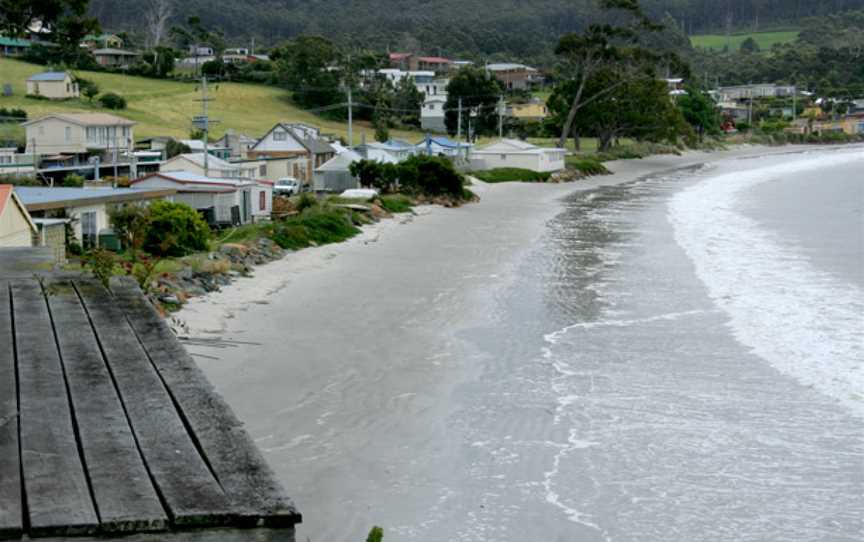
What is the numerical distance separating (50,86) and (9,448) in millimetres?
73935

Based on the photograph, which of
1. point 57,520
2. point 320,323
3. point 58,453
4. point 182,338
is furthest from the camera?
point 320,323

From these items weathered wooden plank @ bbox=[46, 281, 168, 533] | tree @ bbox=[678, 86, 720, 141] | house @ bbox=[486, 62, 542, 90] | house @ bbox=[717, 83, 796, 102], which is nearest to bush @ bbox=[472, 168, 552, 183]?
tree @ bbox=[678, 86, 720, 141]

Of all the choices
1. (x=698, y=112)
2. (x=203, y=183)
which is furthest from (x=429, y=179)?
(x=698, y=112)

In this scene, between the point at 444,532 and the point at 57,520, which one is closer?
the point at 57,520

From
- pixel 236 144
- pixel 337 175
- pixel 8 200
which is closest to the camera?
pixel 8 200

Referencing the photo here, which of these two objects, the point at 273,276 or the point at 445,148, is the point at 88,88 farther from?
the point at 273,276

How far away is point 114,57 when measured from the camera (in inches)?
3922

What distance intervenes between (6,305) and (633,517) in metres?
5.22

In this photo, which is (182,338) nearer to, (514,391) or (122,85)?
(514,391)

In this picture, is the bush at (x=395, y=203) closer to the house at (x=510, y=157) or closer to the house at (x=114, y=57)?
the house at (x=510, y=157)

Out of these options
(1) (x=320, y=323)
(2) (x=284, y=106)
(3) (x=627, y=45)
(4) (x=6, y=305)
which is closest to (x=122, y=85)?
(2) (x=284, y=106)

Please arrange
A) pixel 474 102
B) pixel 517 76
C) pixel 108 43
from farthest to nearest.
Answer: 1. pixel 517 76
2. pixel 108 43
3. pixel 474 102

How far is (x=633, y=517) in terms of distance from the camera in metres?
9.02

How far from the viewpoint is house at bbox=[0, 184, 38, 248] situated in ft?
57.2
